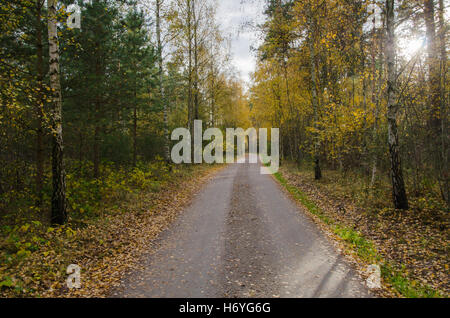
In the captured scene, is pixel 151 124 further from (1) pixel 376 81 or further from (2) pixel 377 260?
(2) pixel 377 260

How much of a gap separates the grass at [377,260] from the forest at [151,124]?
2.1 inches

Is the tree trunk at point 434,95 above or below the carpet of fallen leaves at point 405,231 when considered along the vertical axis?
above

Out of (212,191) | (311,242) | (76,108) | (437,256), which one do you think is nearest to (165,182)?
(212,191)

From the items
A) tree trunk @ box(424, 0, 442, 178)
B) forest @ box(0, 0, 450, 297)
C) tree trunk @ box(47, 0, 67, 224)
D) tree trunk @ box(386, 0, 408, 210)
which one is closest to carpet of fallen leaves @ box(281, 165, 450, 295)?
forest @ box(0, 0, 450, 297)

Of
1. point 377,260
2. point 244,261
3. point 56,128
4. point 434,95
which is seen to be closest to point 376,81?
point 434,95

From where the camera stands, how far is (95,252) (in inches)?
244

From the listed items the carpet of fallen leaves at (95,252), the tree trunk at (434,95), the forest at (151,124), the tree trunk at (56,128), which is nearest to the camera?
the carpet of fallen leaves at (95,252)

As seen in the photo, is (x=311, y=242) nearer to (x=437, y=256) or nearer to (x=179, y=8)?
(x=437, y=256)

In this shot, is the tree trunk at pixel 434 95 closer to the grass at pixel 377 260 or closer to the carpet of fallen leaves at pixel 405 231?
the carpet of fallen leaves at pixel 405 231

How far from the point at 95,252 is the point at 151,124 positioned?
12189 millimetres

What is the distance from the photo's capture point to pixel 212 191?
1363 cm

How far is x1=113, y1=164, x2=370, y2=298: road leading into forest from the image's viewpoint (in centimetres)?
452

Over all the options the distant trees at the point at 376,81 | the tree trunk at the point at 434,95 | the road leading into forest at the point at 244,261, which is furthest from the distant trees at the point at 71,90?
the tree trunk at the point at 434,95

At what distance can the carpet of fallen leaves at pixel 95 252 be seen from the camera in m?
4.64
